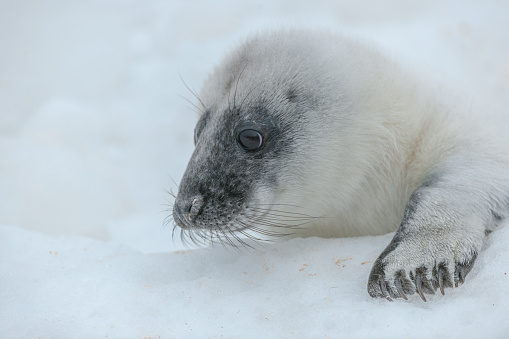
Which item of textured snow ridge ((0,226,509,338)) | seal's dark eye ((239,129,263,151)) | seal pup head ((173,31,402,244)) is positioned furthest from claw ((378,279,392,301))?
seal's dark eye ((239,129,263,151))

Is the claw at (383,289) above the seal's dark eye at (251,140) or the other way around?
the other way around

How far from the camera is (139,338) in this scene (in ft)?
5.42

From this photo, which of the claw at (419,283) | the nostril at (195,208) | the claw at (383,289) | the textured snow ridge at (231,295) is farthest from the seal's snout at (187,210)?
the claw at (419,283)

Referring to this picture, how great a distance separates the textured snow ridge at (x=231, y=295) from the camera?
61.4 inches

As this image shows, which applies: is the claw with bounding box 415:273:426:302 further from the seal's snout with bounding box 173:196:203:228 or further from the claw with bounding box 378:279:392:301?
the seal's snout with bounding box 173:196:203:228

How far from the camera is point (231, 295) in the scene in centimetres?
187

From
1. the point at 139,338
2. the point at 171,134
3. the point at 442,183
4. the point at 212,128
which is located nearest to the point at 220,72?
the point at 212,128

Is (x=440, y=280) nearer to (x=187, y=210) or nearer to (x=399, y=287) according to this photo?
(x=399, y=287)

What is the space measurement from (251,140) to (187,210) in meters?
0.37

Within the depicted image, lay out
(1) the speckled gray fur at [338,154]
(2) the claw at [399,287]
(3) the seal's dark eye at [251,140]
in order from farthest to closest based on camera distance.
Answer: (3) the seal's dark eye at [251,140] → (1) the speckled gray fur at [338,154] → (2) the claw at [399,287]

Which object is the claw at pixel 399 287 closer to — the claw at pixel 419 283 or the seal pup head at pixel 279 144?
the claw at pixel 419 283

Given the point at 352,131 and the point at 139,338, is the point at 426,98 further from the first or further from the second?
the point at 139,338

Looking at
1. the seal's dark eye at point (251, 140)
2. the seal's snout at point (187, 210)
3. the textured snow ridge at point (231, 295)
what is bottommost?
the textured snow ridge at point (231, 295)

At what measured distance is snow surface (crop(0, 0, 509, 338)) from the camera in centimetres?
167
